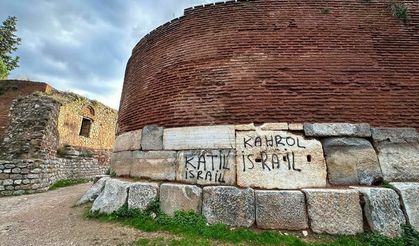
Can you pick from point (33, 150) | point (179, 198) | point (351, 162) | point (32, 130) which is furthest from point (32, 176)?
point (351, 162)

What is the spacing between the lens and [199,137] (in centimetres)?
470

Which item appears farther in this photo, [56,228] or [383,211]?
[56,228]

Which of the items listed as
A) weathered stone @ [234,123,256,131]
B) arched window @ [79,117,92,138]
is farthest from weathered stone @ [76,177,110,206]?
arched window @ [79,117,92,138]

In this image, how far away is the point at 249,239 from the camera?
144 inches

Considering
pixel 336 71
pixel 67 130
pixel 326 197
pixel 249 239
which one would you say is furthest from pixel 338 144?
pixel 67 130

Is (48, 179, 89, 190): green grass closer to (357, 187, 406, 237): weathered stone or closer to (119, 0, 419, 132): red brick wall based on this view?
(119, 0, 419, 132): red brick wall

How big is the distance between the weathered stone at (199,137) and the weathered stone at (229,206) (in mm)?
830

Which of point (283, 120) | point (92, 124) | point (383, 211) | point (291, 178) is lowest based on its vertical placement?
point (383, 211)

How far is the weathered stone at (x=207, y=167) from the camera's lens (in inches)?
173

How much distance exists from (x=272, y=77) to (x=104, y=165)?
12174mm

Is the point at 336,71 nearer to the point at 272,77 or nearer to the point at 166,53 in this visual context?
the point at 272,77

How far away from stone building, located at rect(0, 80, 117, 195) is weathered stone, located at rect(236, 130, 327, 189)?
7.98 m

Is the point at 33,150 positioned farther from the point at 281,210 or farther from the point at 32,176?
the point at 281,210

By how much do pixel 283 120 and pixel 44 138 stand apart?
9025 mm
